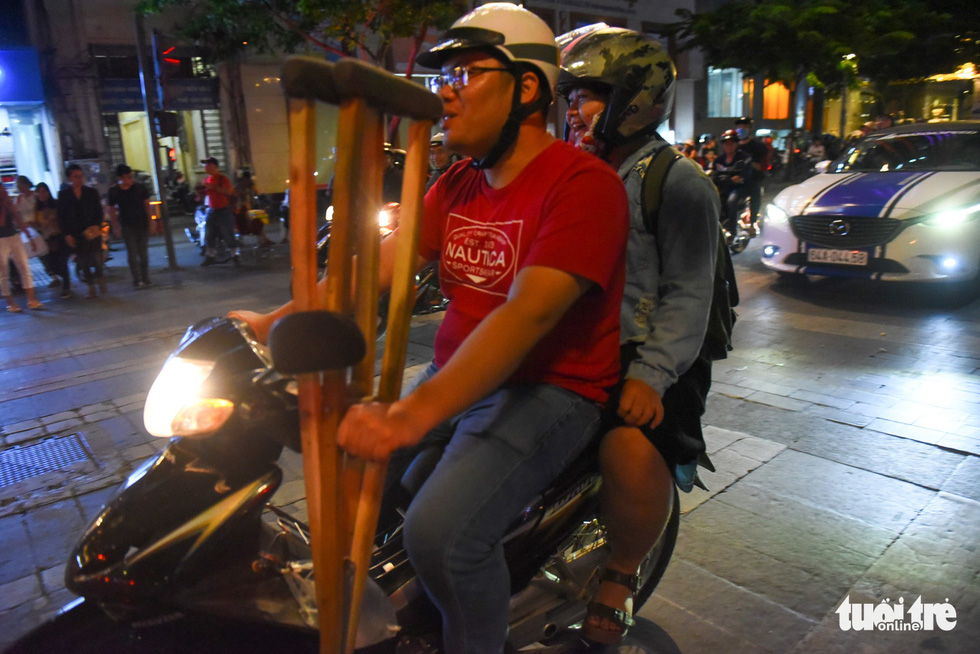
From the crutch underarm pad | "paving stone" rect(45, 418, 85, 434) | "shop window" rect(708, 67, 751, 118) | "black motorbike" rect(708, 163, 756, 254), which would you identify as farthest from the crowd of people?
"shop window" rect(708, 67, 751, 118)

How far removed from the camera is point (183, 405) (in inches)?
66.2

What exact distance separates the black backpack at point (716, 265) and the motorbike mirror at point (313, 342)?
1.41m

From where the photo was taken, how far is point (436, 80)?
2039 millimetres

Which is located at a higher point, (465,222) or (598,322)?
(465,222)

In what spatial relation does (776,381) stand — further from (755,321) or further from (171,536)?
(171,536)

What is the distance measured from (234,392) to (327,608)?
0.53 meters

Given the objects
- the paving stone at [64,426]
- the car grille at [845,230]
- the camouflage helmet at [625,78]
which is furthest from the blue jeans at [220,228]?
the camouflage helmet at [625,78]

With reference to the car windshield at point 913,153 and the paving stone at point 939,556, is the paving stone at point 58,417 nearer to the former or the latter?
the paving stone at point 939,556

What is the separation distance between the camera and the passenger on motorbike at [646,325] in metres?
2.17

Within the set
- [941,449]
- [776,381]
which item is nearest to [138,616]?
[941,449]

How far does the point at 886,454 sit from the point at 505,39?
3.51 meters

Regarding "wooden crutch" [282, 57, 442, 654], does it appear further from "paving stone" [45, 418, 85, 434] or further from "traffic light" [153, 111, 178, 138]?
"traffic light" [153, 111, 178, 138]

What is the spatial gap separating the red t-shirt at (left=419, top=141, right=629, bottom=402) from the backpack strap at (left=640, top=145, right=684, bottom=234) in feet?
1.56

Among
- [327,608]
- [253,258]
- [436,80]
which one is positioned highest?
[436,80]
